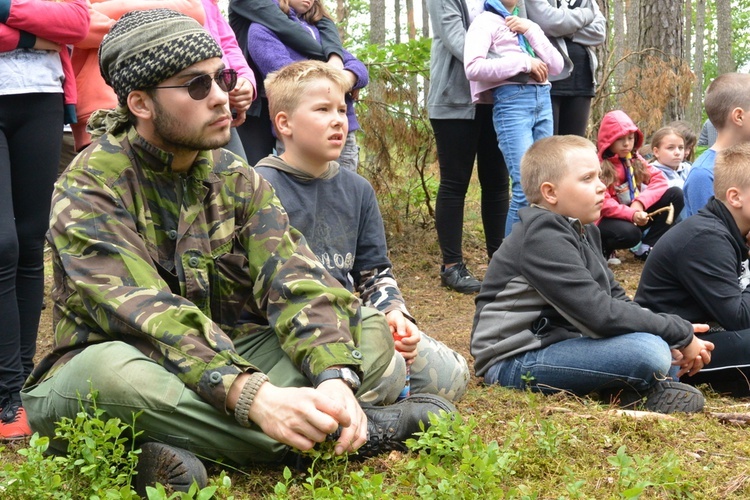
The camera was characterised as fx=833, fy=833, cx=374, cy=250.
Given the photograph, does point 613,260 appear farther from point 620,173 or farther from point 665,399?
point 665,399

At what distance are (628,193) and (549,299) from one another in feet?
14.6

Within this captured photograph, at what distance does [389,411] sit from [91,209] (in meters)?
1.21

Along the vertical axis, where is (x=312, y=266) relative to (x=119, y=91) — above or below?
below

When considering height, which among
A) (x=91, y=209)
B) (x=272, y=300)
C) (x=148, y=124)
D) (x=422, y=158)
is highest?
(x=148, y=124)

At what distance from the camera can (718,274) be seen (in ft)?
13.3

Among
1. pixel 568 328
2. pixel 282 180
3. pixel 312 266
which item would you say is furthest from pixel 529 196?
pixel 312 266

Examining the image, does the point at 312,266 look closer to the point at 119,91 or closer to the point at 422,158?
the point at 119,91

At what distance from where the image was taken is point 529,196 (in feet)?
13.4

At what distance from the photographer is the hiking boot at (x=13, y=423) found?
3379 mm

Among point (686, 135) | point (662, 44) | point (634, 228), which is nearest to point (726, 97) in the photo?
point (634, 228)

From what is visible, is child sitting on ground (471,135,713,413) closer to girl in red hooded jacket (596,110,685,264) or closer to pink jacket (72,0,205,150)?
pink jacket (72,0,205,150)

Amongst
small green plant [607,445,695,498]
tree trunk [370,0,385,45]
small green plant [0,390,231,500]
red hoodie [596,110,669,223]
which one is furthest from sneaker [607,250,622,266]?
tree trunk [370,0,385,45]

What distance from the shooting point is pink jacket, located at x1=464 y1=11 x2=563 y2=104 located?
575 centimetres

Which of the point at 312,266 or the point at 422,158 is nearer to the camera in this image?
the point at 312,266
